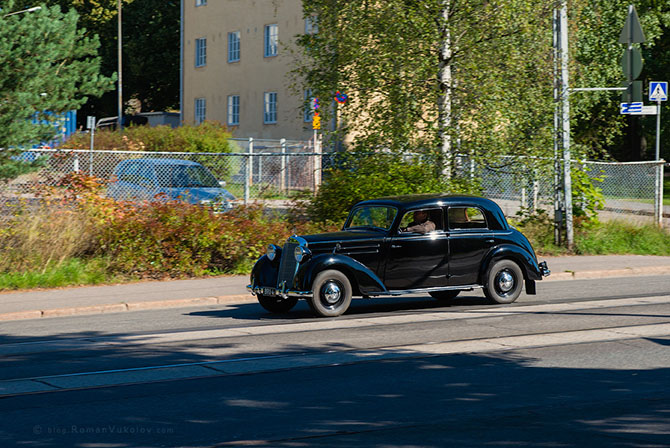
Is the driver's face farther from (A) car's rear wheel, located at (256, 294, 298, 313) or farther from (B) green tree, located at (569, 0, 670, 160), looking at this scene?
(B) green tree, located at (569, 0, 670, 160)

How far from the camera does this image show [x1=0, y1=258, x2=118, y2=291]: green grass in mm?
14898

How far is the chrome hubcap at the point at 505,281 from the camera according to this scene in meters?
12.7

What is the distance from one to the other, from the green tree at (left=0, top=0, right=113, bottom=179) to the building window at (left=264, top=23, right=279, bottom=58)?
27830 millimetres

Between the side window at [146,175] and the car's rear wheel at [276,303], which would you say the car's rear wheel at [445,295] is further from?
the side window at [146,175]

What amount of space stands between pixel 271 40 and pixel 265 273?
33344 mm

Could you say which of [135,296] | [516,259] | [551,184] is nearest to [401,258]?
[516,259]

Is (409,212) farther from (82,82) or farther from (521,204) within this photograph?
(521,204)

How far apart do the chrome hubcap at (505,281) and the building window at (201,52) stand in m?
38.5

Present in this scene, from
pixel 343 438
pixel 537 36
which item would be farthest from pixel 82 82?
pixel 343 438

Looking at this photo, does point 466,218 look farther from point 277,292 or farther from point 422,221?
point 277,292

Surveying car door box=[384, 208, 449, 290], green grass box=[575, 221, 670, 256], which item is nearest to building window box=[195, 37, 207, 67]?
green grass box=[575, 221, 670, 256]

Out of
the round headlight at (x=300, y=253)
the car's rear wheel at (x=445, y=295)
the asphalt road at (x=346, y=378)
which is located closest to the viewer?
the asphalt road at (x=346, y=378)

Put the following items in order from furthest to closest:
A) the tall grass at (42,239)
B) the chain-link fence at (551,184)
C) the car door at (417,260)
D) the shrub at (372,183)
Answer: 1. the chain-link fence at (551,184)
2. the shrub at (372,183)
3. the tall grass at (42,239)
4. the car door at (417,260)

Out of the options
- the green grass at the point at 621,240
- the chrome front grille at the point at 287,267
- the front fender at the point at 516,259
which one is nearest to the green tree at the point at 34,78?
the chrome front grille at the point at 287,267
